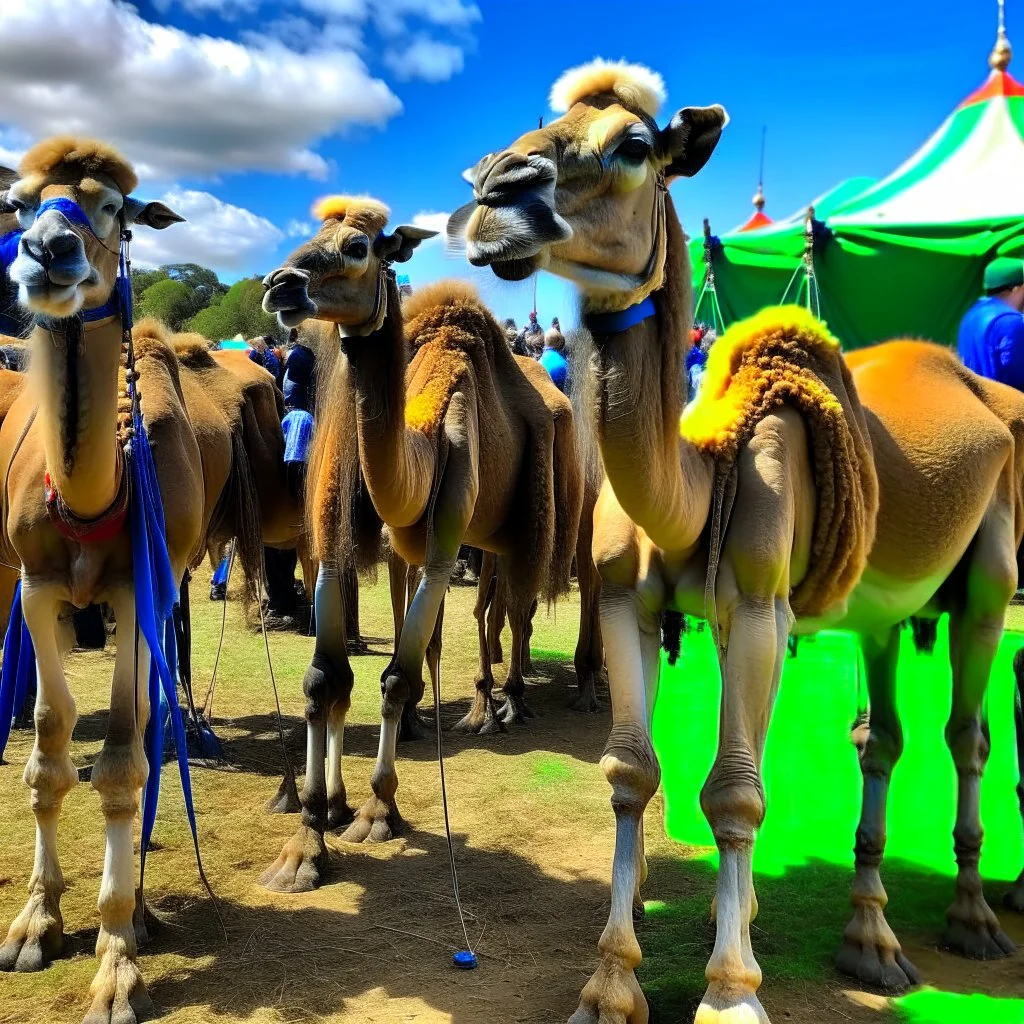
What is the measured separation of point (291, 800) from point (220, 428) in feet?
6.73

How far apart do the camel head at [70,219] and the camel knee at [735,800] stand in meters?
2.34

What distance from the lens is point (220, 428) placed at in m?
5.16

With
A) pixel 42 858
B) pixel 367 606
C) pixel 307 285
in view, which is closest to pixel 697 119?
pixel 307 285

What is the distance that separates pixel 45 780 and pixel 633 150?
9.71 ft

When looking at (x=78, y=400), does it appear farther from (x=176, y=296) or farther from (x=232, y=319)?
(x=176, y=296)

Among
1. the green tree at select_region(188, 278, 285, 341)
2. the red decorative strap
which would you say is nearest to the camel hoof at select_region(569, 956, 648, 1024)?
the red decorative strap

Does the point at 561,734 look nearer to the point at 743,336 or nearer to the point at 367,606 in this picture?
the point at 743,336

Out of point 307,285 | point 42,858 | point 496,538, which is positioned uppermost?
point 307,285

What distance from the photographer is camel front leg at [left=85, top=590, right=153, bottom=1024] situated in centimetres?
305

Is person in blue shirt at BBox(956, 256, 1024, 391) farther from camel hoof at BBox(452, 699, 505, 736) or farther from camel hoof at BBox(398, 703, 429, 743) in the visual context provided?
camel hoof at BBox(398, 703, 429, 743)

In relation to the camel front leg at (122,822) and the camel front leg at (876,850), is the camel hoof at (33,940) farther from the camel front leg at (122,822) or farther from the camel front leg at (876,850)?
the camel front leg at (876,850)

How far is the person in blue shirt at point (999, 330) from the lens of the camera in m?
4.95

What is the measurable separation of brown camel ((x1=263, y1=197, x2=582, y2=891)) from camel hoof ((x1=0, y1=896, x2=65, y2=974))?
3.05 ft

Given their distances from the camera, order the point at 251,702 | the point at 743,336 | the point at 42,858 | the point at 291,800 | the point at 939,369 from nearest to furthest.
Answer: the point at 743,336, the point at 42,858, the point at 939,369, the point at 291,800, the point at 251,702
